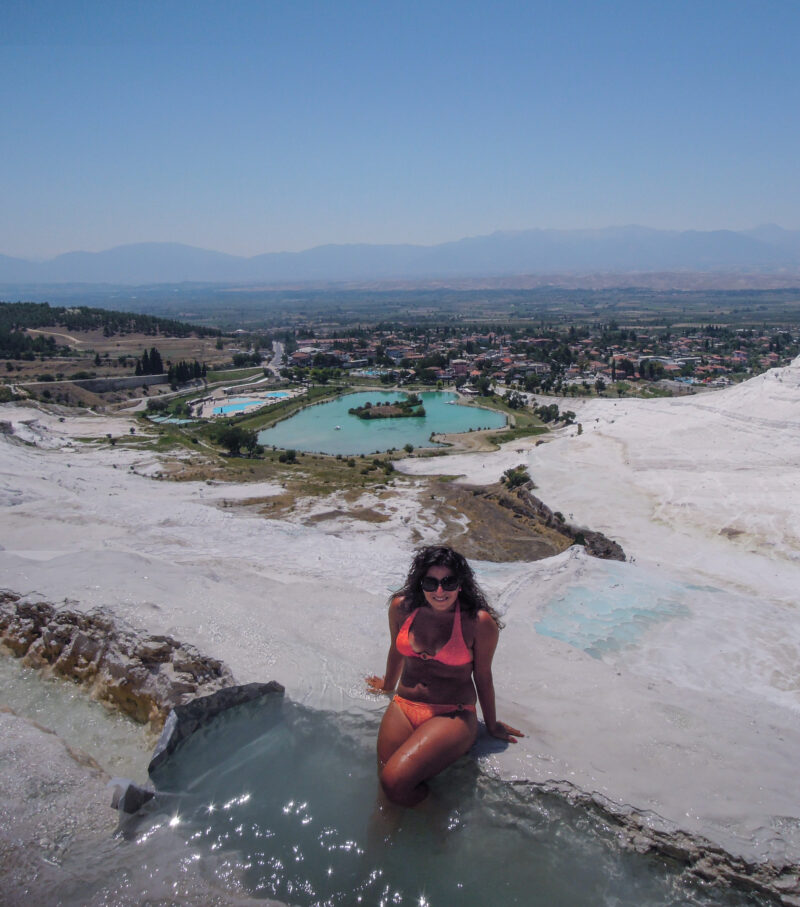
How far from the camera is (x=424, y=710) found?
4234 millimetres

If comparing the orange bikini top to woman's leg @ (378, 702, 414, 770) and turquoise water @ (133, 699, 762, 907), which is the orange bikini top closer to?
woman's leg @ (378, 702, 414, 770)

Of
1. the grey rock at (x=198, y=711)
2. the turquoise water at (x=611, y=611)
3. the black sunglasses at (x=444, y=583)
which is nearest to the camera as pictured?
the black sunglasses at (x=444, y=583)

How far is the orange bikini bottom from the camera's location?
4.21 metres

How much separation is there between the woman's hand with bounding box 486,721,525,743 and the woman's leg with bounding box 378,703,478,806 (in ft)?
1.07

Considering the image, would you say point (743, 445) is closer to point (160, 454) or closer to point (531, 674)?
point (531, 674)

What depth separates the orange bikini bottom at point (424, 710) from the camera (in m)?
4.21

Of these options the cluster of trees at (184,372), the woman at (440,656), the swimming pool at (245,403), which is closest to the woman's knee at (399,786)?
the woman at (440,656)

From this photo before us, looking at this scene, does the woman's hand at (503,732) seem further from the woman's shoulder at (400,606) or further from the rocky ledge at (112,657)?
the rocky ledge at (112,657)

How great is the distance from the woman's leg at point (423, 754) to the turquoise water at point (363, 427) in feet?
116

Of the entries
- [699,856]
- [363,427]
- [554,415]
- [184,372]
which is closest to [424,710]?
[699,856]

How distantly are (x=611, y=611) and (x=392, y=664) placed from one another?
6.07 metres

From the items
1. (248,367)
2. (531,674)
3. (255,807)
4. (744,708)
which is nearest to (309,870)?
(255,807)

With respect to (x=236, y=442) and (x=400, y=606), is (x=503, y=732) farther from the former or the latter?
(x=236, y=442)

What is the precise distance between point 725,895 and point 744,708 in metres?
2.95
